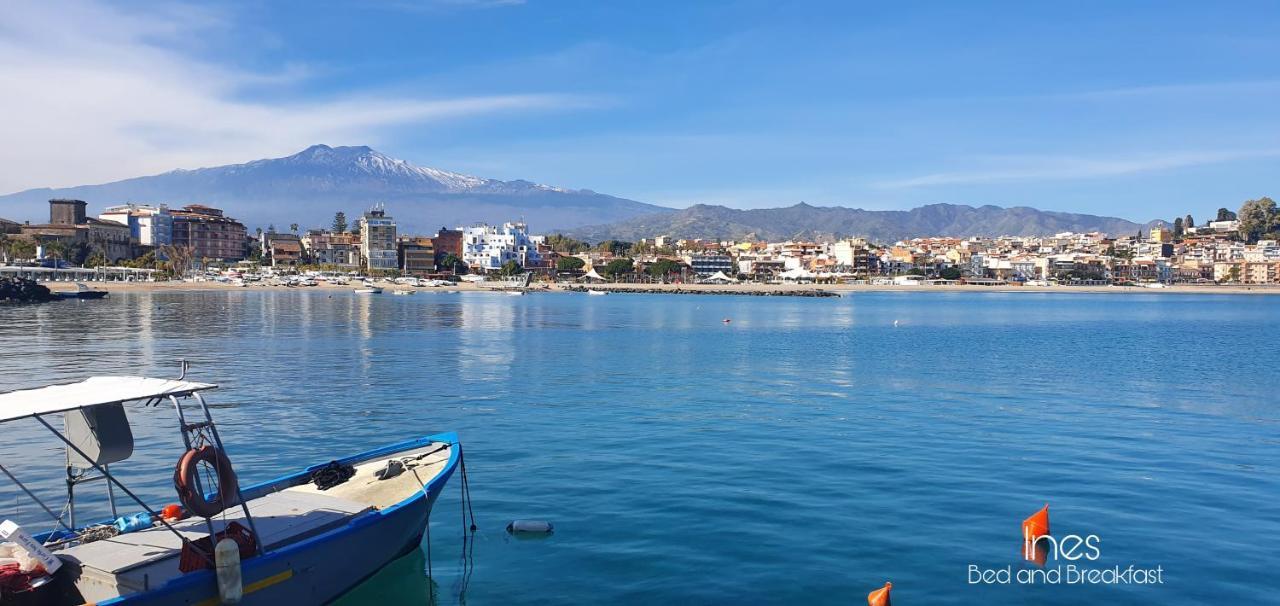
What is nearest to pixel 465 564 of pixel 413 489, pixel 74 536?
pixel 413 489

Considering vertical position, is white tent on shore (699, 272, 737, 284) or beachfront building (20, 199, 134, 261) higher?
beachfront building (20, 199, 134, 261)

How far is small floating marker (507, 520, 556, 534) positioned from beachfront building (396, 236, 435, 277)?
15909cm

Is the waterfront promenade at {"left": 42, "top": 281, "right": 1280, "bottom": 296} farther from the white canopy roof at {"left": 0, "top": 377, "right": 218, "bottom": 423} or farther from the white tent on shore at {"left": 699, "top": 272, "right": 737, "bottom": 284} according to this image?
the white canopy roof at {"left": 0, "top": 377, "right": 218, "bottom": 423}

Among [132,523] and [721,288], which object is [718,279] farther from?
[132,523]

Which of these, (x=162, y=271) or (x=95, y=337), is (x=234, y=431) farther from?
(x=162, y=271)

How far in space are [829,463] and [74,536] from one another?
11927 mm

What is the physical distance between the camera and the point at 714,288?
153875mm

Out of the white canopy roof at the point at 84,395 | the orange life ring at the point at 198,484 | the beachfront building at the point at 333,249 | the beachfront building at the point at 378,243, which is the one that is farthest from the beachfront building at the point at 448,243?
the orange life ring at the point at 198,484

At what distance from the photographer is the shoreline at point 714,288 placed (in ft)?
379

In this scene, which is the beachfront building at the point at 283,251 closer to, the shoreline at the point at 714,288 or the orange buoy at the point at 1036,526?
the shoreline at the point at 714,288

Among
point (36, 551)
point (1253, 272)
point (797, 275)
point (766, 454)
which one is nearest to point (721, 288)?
point (797, 275)

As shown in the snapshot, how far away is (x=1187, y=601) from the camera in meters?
10.3

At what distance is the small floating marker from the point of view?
12.4 metres

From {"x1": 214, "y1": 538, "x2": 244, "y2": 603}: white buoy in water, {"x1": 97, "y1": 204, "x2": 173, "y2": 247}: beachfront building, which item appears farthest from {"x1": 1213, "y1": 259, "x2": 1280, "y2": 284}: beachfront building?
{"x1": 214, "y1": 538, "x2": 244, "y2": 603}: white buoy in water
